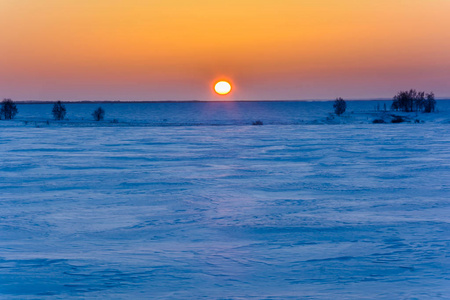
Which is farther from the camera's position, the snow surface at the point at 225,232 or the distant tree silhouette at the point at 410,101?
the distant tree silhouette at the point at 410,101

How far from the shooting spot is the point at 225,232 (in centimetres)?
657

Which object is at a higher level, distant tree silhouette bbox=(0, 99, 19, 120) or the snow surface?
distant tree silhouette bbox=(0, 99, 19, 120)

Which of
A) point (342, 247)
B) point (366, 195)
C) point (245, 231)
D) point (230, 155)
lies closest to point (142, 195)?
point (245, 231)

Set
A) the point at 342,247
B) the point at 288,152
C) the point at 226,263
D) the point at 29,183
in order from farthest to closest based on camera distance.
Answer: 1. the point at 288,152
2. the point at 29,183
3. the point at 342,247
4. the point at 226,263

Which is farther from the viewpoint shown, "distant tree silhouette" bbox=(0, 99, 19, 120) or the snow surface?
"distant tree silhouette" bbox=(0, 99, 19, 120)

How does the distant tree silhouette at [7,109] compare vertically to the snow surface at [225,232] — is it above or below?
above

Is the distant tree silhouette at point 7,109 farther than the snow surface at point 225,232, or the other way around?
the distant tree silhouette at point 7,109

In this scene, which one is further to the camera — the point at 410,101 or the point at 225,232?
the point at 410,101

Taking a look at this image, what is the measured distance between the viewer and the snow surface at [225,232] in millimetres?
4695

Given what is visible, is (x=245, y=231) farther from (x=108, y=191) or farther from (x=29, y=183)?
(x=29, y=183)

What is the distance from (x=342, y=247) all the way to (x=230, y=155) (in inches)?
431

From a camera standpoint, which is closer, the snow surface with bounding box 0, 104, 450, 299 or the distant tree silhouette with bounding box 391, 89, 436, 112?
the snow surface with bounding box 0, 104, 450, 299

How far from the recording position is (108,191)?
974 cm

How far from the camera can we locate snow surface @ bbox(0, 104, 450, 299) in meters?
4.70
